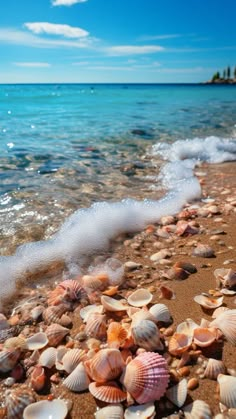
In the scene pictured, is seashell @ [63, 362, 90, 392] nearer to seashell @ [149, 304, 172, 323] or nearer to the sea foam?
seashell @ [149, 304, 172, 323]

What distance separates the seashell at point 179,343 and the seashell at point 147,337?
0.07 meters

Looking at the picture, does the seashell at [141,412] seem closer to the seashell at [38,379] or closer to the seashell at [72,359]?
the seashell at [72,359]

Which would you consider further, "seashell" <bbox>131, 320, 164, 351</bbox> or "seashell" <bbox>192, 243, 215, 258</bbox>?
"seashell" <bbox>192, 243, 215, 258</bbox>

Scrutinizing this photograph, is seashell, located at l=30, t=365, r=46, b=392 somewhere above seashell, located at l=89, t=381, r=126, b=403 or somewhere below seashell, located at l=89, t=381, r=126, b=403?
below

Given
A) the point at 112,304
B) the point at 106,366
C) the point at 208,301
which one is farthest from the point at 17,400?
the point at 208,301

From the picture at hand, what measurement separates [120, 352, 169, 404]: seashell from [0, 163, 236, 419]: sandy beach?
9cm

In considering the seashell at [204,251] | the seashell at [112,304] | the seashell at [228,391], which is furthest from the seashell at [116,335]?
the seashell at [204,251]

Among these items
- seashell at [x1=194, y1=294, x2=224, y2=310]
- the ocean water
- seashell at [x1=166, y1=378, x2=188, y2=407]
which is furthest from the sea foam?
seashell at [x1=166, y1=378, x2=188, y2=407]

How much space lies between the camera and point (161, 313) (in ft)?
8.45

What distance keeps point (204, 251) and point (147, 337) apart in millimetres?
1610

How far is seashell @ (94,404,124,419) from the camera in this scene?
189 centimetres

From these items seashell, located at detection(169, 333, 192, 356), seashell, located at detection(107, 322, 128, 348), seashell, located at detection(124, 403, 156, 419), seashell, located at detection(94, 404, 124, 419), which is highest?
seashell, located at detection(107, 322, 128, 348)

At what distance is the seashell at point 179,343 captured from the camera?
7.28 ft

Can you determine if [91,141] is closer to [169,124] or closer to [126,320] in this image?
[169,124]
